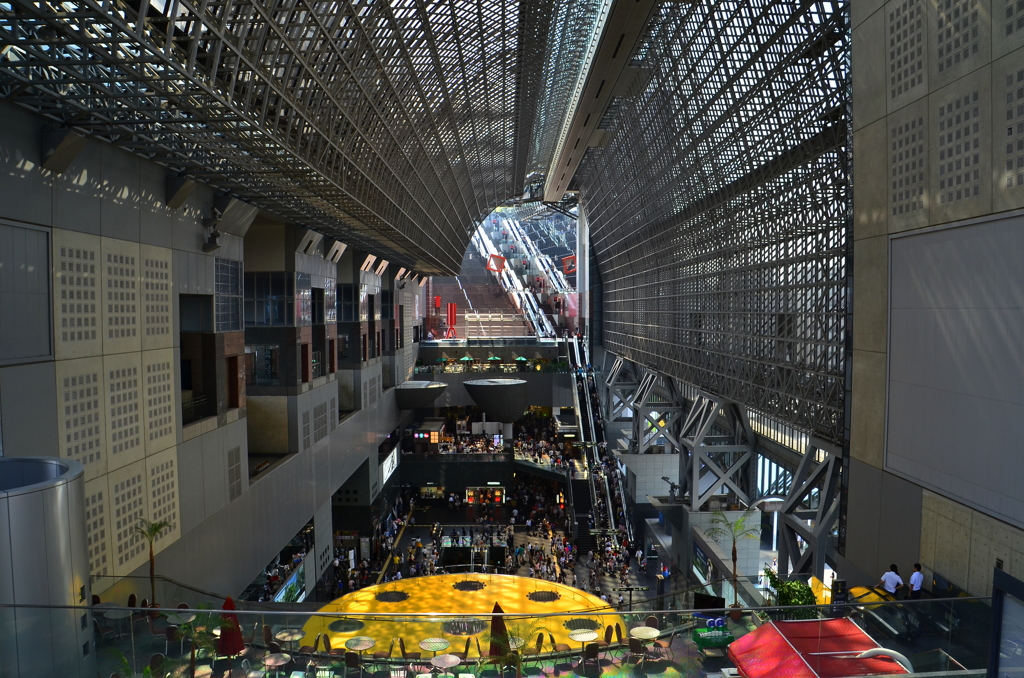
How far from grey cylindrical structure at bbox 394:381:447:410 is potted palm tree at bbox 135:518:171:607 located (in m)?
29.6

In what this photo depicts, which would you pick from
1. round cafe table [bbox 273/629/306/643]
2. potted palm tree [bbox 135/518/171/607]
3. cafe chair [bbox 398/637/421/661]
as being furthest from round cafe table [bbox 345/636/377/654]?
potted palm tree [bbox 135/518/171/607]

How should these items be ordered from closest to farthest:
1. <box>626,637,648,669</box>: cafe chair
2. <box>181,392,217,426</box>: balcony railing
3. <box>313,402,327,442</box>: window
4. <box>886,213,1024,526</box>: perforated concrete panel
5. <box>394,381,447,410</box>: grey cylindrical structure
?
<box>626,637,648,669</box>: cafe chair
<box>886,213,1024,526</box>: perforated concrete panel
<box>181,392,217,426</box>: balcony railing
<box>313,402,327,442</box>: window
<box>394,381,447,410</box>: grey cylindrical structure

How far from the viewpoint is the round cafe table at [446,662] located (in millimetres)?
7742

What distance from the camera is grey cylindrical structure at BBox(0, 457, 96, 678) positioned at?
21.1ft

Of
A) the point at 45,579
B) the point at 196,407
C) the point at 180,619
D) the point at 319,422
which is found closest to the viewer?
the point at 45,579

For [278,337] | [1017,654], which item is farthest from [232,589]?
[1017,654]

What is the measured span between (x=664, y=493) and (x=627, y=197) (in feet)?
54.5

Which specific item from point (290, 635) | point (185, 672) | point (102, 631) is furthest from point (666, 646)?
point (102, 631)

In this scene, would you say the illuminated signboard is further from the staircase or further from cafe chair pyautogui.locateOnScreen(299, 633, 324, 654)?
cafe chair pyautogui.locateOnScreen(299, 633, 324, 654)

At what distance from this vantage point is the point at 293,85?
1345 cm

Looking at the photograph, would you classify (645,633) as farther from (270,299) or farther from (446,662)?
(270,299)

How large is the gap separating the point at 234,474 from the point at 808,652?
1555 cm

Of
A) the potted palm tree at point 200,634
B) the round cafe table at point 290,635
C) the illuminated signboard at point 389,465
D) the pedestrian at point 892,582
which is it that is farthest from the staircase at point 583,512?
the potted palm tree at point 200,634

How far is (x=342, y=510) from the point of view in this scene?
1399 inches
